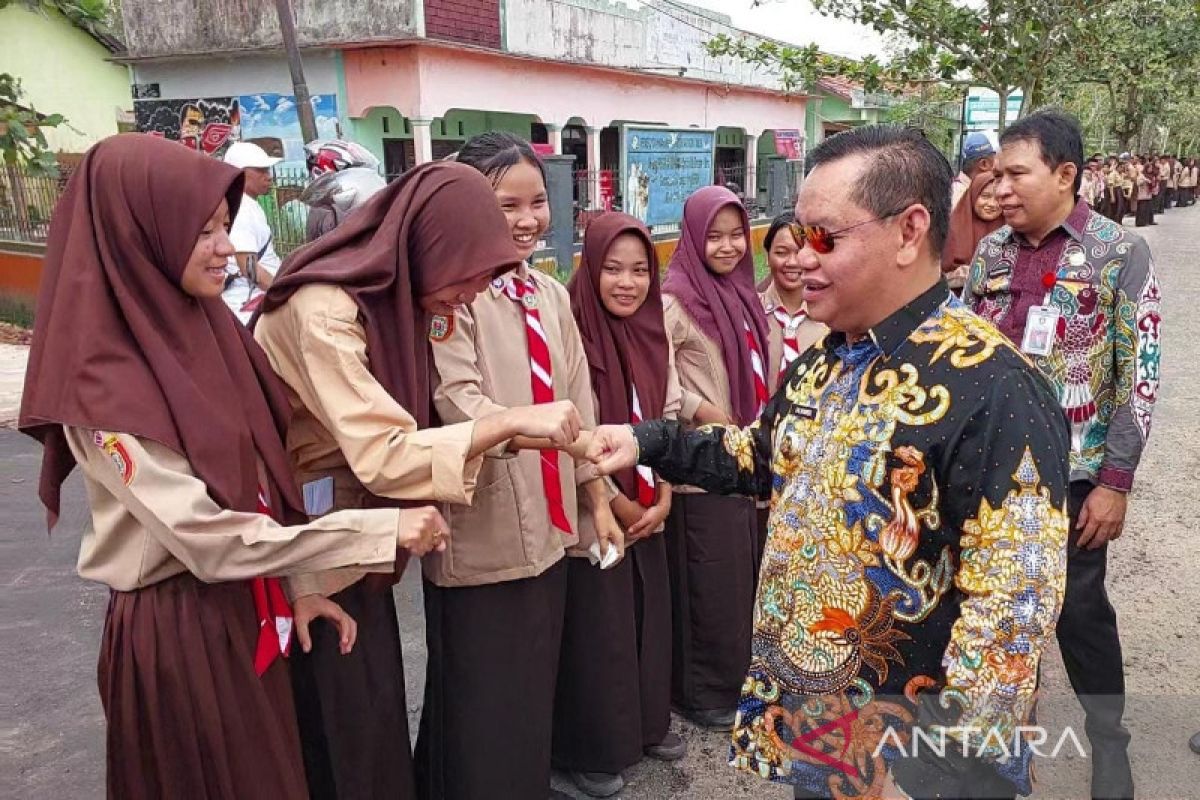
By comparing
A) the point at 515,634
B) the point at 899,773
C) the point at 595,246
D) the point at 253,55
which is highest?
the point at 253,55

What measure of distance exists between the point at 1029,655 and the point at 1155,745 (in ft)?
7.01

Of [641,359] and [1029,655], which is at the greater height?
[641,359]

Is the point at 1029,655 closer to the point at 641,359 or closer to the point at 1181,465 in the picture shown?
the point at 641,359

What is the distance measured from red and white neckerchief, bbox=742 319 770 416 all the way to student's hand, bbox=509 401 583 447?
1380 mm

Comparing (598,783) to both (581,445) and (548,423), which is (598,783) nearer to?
(581,445)

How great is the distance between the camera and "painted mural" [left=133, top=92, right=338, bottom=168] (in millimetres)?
13070

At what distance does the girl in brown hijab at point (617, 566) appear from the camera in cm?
279

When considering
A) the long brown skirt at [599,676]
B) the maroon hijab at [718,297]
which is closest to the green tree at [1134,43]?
the maroon hijab at [718,297]

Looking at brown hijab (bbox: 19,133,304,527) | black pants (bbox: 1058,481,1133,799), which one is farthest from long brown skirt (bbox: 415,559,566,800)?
black pants (bbox: 1058,481,1133,799)

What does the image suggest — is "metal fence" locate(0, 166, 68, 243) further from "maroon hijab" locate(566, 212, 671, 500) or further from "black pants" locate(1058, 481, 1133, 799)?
"black pants" locate(1058, 481, 1133, 799)

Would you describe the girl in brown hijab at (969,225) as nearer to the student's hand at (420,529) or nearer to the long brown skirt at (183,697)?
the student's hand at (420,529)

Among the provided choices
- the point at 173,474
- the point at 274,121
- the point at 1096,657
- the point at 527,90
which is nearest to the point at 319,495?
the point at 173,474

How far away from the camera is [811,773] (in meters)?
1.76

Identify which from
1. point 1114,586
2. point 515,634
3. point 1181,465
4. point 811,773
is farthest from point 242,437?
point 1181,465
